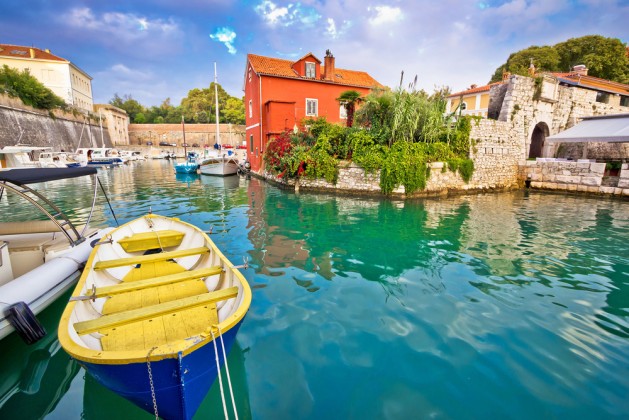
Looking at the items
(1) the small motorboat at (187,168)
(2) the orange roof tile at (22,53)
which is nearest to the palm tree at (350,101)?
(1) the small motorboat at (187,168)

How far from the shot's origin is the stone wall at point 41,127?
26844 mm

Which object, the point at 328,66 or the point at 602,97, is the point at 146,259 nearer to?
the point at 328,66

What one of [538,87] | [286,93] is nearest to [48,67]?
[286,93]

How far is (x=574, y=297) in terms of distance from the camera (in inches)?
192

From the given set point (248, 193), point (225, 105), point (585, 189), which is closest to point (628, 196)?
point (585, 189)

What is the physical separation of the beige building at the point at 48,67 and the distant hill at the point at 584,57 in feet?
205

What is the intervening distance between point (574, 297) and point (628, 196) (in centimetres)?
1466

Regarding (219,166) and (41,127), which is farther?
(41,127)

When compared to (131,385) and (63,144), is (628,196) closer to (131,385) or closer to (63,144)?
(131,385)

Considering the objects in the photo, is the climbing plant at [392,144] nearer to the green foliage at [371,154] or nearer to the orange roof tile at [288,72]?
the green foliage at [371,154]

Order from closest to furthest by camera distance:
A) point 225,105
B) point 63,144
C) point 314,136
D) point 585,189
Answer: point 585,189 → point 314,136 → point 63,144 → point 225,105

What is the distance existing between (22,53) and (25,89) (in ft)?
88.7

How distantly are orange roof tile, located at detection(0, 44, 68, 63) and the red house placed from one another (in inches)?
1844

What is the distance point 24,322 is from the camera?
315 centimetres
